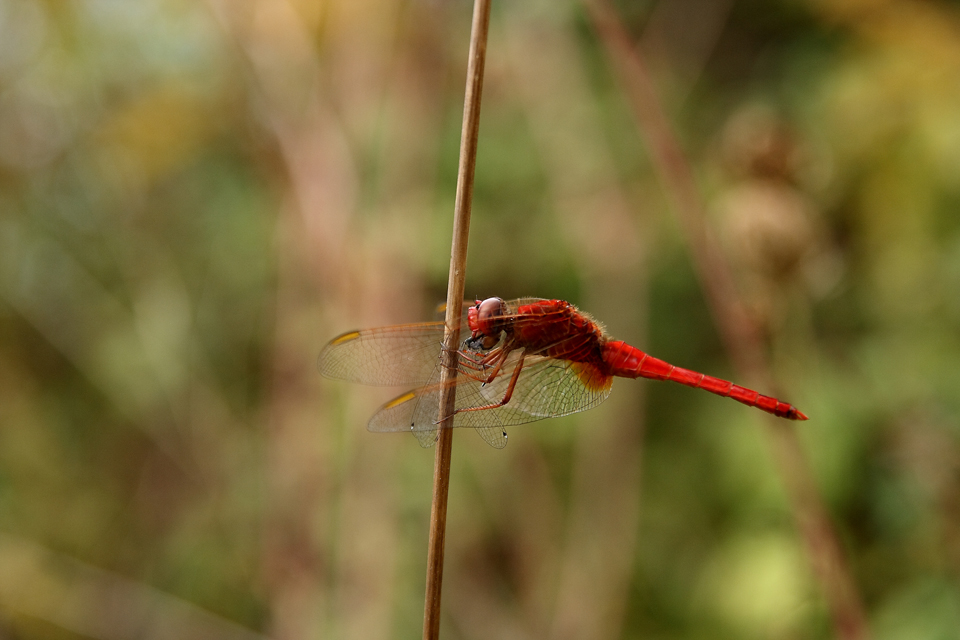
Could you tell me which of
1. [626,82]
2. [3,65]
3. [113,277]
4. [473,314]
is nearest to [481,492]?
[473,314]

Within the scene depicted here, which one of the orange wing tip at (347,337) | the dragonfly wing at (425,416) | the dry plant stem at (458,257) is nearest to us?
the dry plant stem at (458,257)

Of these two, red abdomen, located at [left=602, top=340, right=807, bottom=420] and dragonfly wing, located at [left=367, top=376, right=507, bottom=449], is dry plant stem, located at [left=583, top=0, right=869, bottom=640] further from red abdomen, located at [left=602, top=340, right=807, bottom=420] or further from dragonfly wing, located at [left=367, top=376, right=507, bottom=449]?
dragonfly wing, located at [left=367, top=376, right=507, bottom=449]

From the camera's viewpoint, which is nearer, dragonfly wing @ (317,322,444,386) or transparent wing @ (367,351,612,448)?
transparent wing @ (367,351,612,448)

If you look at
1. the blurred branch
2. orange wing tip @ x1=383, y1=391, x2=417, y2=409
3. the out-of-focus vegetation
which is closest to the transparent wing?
orange wing tip @ x1=383, y1=391, x2=417, y2=409

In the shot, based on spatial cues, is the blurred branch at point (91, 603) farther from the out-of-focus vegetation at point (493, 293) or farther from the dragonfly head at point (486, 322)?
the dragonfly head at point (486, 322)

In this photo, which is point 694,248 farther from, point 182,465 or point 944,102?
point 182,465

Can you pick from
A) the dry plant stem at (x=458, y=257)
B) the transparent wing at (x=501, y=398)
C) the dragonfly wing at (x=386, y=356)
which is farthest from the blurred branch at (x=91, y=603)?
the dry plant stem at (x=458, y=257)
